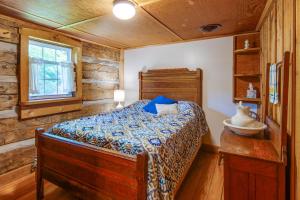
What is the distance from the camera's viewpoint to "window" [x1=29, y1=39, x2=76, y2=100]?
2588mm

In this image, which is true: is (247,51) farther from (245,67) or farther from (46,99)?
(46,99)

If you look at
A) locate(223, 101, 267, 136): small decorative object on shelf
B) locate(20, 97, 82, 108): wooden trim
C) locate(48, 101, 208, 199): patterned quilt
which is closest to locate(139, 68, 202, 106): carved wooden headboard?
locate(48, 101, 208, 199): patterned quilt

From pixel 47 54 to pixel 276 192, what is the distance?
3.31 metres

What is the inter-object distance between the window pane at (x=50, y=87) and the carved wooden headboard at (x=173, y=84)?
1.72 m

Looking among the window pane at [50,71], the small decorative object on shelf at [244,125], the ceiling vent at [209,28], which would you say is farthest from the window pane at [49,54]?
the small decorative object on shelf at [244,125]

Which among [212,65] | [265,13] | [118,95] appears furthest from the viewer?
[118,95]

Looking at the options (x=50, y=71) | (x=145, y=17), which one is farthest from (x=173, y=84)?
(x=50, y=71)

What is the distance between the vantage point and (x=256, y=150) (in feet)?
4.31

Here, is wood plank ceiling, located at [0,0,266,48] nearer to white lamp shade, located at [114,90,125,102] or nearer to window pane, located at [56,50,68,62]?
window pane, located at [56,50,68,62]

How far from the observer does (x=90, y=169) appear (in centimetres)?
154

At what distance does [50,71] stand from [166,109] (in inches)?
79.9

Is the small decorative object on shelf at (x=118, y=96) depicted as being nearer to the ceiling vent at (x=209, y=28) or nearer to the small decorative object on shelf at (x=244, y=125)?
the ceiling vent at (x=209, y=28)

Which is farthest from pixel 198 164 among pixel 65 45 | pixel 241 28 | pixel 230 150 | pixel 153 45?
pixel 65 45

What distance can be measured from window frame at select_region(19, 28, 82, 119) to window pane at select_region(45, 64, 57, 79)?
0.36 meters
